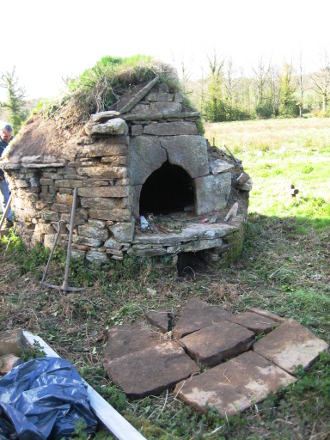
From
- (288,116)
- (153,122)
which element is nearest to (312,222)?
(153,122)

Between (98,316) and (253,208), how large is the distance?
4.80m

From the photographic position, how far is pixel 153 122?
5250 millimetres

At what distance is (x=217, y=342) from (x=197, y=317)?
564 mm

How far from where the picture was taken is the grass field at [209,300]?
8.66ft

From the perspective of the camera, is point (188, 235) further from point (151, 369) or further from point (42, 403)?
point (42, 403)

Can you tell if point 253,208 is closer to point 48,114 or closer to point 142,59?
point 142,59

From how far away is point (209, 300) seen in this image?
4.51 meters

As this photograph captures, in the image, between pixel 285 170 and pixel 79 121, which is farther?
pixel 285 170

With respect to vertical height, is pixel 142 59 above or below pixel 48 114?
above

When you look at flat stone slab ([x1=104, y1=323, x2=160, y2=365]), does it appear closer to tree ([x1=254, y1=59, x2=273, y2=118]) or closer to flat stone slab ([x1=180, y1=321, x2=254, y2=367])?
flat stone slab ([x1=180, y1=321, x2=254, y2=367])

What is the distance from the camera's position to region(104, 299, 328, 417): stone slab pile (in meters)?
2.90

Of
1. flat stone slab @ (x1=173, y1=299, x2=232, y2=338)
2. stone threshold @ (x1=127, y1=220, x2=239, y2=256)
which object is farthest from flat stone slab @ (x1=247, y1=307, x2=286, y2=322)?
stone threshold @ (x1=127, y1=220, x2=239, y2=256)

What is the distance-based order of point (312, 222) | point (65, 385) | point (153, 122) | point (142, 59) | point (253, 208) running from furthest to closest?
point (253, 208) < point (312, 222) < point (142, 59) < point (153, 122) < point (65, 385)

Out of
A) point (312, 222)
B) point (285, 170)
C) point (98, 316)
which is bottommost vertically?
point (98, 316)
